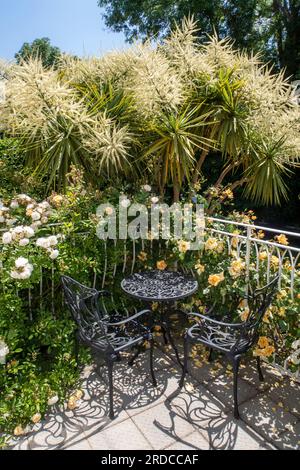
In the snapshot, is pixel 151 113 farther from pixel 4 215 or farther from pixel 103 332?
pixel 103 332

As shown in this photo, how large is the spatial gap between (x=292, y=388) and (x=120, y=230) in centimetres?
214

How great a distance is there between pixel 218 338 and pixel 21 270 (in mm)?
1653

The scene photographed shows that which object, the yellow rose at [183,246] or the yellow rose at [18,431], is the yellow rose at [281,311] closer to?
the yellow rose at [183,246]

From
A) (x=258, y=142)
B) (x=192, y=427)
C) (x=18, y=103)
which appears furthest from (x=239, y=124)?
(x=192, y=427)

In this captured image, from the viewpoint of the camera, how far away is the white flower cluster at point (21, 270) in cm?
259

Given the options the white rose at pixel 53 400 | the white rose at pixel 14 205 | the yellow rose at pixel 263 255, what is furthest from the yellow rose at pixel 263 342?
the white rose at pixel 14 205

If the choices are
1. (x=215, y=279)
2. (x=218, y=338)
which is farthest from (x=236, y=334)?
(x=215, y=279)

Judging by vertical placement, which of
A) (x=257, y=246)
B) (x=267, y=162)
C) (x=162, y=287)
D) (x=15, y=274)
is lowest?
(x=162, y=287)

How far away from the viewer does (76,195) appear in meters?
3.45

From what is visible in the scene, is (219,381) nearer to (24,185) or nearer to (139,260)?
(139,260)

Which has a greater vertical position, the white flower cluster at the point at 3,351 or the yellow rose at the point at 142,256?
the yellow rose at the point at 142,256

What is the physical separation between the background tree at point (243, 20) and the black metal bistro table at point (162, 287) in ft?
32.5

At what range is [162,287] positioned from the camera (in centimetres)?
301

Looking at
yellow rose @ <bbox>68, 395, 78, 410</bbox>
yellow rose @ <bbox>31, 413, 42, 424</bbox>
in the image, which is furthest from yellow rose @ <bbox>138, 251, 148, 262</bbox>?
yellow rose @ <bbox>31, 413, 42, 424</bbox>
